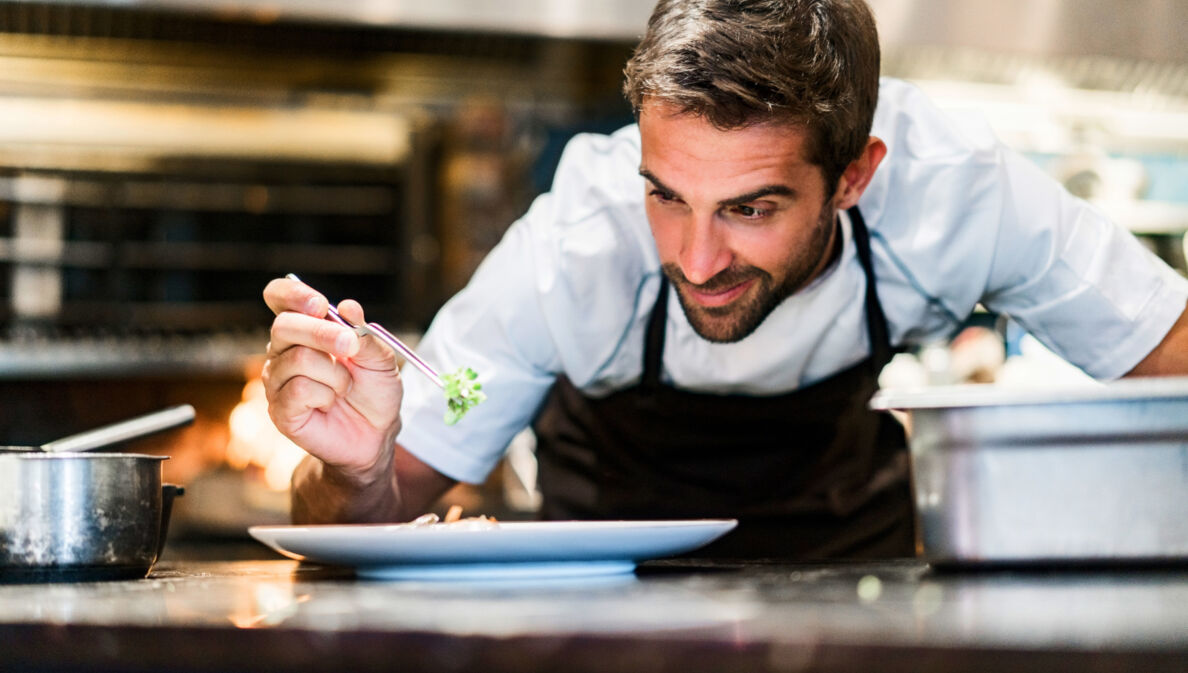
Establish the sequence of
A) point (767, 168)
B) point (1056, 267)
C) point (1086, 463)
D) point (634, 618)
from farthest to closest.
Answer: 1. point (1056, 267)
2. point (767, 168)
3. point (1086, 463)
4. point (634, 618)

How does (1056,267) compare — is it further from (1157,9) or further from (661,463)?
(1157,9)

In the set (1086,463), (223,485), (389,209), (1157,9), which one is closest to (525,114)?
(389,209)

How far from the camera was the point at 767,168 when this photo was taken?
1.23m

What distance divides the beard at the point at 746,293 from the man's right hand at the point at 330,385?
1.25 feet

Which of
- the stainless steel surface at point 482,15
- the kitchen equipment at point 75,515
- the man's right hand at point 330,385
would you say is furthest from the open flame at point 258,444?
the kitchen equipment at point 75,515

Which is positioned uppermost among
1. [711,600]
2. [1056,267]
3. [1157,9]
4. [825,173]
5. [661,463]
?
[1157,9]

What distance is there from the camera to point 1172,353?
4.92ft

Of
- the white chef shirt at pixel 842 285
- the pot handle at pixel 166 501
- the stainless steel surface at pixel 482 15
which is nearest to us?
the pot handle at pixel 166 501

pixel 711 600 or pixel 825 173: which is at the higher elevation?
pixel 825 173

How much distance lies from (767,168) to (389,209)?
147 inches

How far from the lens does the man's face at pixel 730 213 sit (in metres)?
1.22

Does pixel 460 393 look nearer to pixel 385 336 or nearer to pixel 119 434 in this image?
pixel 385 336

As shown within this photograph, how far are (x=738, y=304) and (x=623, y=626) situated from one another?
84 cm

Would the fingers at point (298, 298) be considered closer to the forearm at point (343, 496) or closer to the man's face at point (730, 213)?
the forearm at point (343, 496)
